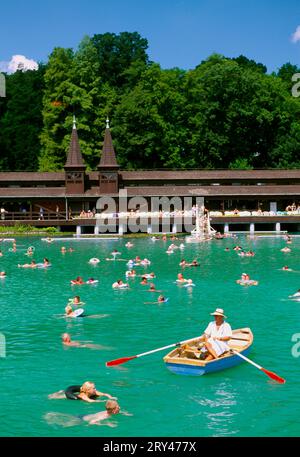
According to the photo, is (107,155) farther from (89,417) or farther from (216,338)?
(89,417)

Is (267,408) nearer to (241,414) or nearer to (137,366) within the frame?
(241,414)

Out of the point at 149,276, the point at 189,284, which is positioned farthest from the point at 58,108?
the point at 189,284

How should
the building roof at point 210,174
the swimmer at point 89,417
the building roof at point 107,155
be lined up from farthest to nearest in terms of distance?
the building roof at point 210,174
the building roof at point 107,155
the swimmer at point 89,417

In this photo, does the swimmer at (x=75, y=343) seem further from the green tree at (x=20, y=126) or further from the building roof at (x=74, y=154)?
the green tree at (x=20, y=126)

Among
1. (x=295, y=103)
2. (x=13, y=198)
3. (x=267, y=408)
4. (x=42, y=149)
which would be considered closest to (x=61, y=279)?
(x=267, y=408)

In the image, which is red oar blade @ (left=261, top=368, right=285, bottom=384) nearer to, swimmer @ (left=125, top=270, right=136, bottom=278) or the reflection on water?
the reflection on water

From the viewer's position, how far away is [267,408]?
18.3 m

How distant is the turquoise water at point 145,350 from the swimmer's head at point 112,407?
0.88 ft

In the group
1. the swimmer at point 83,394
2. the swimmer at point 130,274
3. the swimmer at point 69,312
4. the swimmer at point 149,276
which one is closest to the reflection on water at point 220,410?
the swimmer at point 83,394

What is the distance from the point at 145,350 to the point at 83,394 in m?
5.45

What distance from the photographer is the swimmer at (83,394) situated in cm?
1877

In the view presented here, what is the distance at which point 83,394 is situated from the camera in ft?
61.9

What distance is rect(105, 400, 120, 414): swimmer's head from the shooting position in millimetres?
17516
